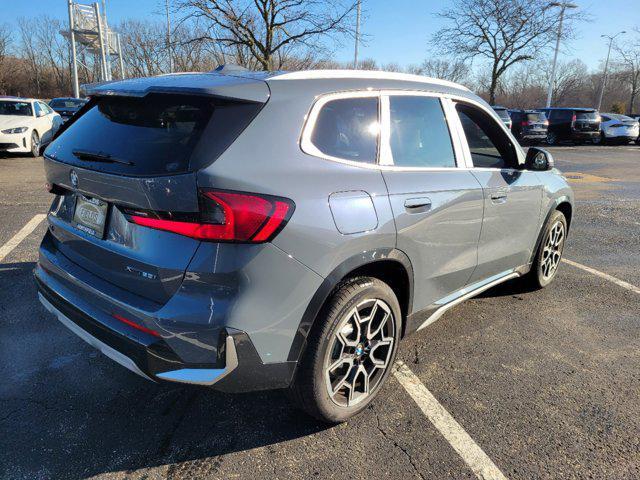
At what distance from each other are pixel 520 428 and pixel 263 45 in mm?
18043

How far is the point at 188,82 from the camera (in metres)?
2.30

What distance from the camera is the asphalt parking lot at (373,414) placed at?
2252mm

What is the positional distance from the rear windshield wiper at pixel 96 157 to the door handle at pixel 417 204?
1.38 metres

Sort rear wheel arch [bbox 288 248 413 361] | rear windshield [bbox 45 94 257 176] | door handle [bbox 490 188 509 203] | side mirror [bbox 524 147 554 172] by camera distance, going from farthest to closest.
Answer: side mirror [bbox 524 147 554 172] < door handle [bbox 490 188 509 203] < rear wheel arch [bbox 288 248 413 361] < rear windshield [bbox 45 94 257 176]

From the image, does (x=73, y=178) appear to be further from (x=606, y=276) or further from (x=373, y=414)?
(x=606, y=276)

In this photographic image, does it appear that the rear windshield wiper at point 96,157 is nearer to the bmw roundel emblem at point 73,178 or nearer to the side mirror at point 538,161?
the bmw roundel emblem at point 73,178

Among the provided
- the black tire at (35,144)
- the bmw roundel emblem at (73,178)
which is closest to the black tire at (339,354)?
the bmw roundel emblem at (73,178)

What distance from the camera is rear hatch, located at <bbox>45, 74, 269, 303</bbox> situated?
1.98 metres

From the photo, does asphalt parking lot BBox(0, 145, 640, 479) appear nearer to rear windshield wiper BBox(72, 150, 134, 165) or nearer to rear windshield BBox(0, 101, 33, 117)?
rear windshield wiper BBox(72, 150, 134, 165)

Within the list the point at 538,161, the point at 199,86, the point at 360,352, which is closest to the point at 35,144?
the point at 199,86

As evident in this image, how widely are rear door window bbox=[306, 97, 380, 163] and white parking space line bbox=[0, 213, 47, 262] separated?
13.2ft

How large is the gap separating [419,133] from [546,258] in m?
2.24

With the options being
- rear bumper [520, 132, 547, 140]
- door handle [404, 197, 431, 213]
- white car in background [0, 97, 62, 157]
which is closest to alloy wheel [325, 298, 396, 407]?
door handle [404, 197, 431, 213]

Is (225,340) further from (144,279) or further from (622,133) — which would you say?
(622,133)
